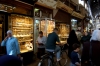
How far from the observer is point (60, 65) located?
929 centimetres

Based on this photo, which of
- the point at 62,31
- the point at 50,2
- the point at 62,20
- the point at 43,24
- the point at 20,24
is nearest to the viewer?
the point at 20,24

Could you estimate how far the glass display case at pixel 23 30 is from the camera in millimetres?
9173

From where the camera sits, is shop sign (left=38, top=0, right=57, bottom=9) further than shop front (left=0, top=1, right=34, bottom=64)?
Yes

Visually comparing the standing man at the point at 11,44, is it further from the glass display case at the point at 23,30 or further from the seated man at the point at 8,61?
the seated man at the point at 8,61

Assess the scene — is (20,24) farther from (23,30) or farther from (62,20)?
(62,20)

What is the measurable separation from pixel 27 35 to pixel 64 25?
295 inches

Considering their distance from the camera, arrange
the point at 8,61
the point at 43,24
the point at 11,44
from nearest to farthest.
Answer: the point at 8,61
the point at 11,44
the point at 43,24

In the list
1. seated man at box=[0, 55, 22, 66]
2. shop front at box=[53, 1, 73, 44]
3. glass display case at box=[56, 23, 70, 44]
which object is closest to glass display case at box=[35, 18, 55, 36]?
shop front at box=[53, 1, 73, 44]

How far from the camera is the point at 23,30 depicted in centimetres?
1016

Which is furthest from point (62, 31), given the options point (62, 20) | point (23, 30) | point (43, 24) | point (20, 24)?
point (20, 24)

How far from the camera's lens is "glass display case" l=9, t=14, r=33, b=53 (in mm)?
9173

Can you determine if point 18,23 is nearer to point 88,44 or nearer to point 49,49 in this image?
point 49,49

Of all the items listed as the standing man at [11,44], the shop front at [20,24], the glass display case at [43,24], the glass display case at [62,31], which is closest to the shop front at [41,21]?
the glass display case at [43,24]

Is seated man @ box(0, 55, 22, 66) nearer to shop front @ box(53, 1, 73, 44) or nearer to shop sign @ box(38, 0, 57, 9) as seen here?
shop sign @ box(38, 0, 57, 9)
